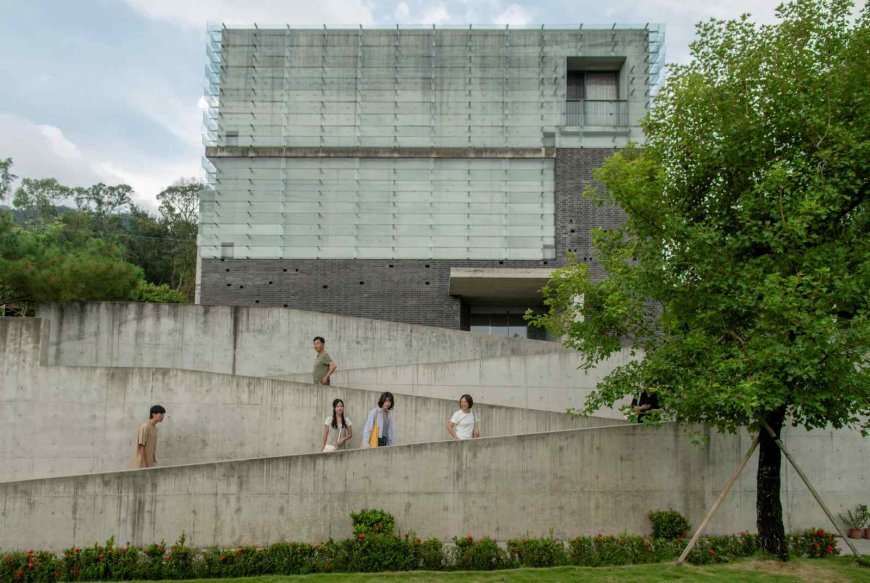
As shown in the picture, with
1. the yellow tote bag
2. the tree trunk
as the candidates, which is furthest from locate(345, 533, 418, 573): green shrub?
the tree trunk

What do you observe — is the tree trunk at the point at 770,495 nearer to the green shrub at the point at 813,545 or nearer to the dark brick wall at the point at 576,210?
the green shrub at the point at 813,545

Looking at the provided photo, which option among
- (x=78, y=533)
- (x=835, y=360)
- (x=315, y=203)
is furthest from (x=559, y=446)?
(x=315, y=203)

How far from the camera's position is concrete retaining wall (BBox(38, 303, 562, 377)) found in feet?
53.4

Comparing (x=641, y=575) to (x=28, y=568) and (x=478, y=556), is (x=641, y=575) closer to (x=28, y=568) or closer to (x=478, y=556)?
(x=478, y=556)

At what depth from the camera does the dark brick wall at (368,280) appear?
22344 millimetres

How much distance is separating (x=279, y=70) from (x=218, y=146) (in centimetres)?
311

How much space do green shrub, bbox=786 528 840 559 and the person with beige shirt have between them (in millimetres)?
8961

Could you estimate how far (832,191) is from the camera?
835 centimetres

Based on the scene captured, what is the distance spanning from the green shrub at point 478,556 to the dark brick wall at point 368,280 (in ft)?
44.5

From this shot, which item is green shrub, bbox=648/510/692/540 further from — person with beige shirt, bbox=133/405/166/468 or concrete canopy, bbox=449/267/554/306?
concrete canopy, bbox=449/267/554/306

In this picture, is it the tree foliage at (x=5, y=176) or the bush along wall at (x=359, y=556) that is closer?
the bush along wall at (x=359, y=556)

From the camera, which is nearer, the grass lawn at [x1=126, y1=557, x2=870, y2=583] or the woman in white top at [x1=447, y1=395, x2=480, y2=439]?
the grass lawn at [x1=126, y1=557, x2=870, y2=583]

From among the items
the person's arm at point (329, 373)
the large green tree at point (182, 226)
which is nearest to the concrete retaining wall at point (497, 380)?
the person's arm at point (329, 373)

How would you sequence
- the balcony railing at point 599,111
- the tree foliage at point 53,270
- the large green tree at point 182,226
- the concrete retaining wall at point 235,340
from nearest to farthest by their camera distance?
the tree foliage at point 53,270
the concrete retaining wall at point 235,340
the balcony railing at point 599,111
the large green tree at point 182,226
